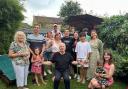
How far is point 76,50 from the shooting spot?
10.9 metres

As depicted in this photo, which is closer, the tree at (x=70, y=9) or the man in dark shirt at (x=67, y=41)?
the man in dark shirt at (x=67, y=41)

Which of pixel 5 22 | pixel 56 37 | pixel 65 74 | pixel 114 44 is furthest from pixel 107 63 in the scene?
pixel 5 22

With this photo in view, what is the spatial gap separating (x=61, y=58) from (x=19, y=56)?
1.24 meters

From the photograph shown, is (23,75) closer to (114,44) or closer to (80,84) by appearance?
(80,84)

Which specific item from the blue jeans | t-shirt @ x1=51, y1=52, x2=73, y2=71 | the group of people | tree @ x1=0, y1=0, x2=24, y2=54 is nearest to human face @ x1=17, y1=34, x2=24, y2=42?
the group of people

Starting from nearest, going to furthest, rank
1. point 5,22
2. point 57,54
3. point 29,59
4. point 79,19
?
point 57,54
point 29,59
point 5,22
point 79,19

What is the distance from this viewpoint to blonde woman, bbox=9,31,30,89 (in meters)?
9.70

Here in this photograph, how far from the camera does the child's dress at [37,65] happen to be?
34.8ft


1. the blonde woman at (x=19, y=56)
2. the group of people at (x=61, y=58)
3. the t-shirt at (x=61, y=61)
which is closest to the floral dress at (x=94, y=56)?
the group of people at (x=61, y=58)

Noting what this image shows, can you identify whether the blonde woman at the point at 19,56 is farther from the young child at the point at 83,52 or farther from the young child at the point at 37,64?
the young child at the point at 83,52

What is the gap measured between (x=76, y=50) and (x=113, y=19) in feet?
12.7

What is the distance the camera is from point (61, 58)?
391 inches

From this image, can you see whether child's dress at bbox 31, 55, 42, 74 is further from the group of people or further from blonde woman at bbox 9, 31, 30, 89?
blonde woman at bbox 9, 31, 30, 89

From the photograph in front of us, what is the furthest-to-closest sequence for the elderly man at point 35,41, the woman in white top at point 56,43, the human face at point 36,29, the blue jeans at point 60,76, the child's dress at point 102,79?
the woman in white top at point 56,43
the elderly man at point 35,41
the human face at point 36,29
the blue jeans at point 60,76
the child's dress at point 102,79
